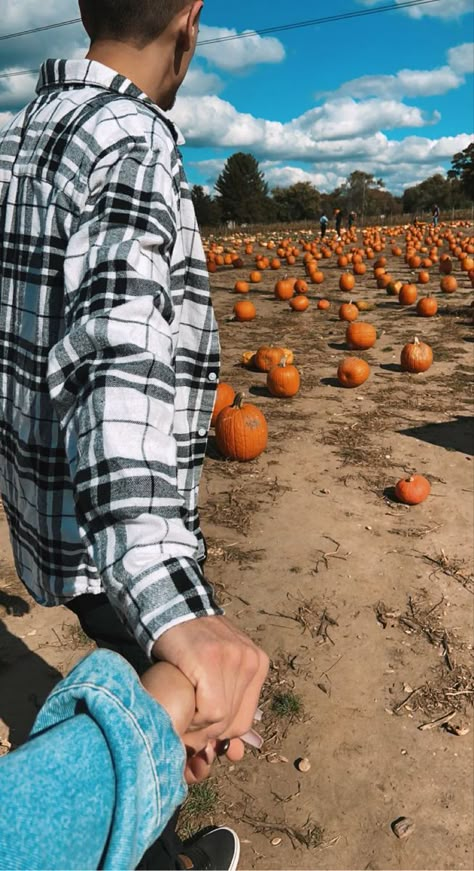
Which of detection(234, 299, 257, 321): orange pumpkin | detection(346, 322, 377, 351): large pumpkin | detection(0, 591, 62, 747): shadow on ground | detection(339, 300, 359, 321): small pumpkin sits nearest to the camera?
detection(0, 591, 62, 747): shadow on ground

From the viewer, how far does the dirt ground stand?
2539 millimetres

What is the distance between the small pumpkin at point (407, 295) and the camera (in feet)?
41.5

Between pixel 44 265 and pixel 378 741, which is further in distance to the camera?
pixel 378 741

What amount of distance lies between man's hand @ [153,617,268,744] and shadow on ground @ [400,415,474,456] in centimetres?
538

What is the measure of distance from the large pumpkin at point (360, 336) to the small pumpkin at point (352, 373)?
169cm

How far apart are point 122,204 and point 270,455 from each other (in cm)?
493

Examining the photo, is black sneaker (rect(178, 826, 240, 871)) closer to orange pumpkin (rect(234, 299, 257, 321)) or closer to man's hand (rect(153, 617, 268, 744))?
man's hand (rect(153, 617, 268, 744))

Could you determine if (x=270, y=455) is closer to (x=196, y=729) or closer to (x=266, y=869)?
(x=266, y=869)

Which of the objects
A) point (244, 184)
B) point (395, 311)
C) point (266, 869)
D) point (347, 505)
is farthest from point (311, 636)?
point (244, 184)

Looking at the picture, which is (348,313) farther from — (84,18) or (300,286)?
(84,18)

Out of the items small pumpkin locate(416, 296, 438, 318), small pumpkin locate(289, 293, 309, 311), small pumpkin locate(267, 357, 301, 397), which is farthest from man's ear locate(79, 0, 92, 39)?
small pumpkin locate(289, 293, 309, 311)

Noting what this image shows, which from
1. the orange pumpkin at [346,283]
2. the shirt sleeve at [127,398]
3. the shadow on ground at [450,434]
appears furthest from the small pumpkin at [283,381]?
the orange pumpkin at [346,283]

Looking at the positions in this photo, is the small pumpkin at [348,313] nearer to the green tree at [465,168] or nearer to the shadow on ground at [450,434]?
the shadow on ground at [450,434]

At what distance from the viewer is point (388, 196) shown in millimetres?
109375
